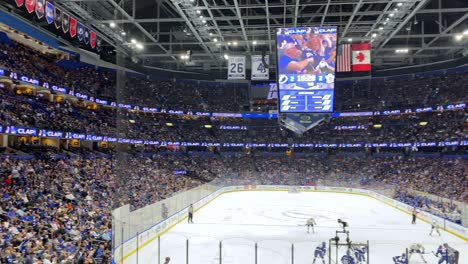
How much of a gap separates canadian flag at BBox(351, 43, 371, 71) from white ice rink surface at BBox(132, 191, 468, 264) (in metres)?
9.16

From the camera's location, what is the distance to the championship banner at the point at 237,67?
72.0 ft

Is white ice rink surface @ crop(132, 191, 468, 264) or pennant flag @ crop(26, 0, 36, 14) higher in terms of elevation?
pennant flag @ crop(26, 0, 36, 14)

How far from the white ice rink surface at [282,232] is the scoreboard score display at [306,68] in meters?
6.85

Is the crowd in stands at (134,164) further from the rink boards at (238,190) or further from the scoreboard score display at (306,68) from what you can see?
the scoreboard score display at (306,68)

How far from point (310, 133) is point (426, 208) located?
26.5 m

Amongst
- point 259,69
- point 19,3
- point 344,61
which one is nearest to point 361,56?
point 344,61

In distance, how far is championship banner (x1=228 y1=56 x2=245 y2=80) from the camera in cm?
2195

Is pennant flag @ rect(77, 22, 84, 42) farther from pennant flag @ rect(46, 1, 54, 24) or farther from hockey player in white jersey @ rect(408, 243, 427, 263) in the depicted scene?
hockey player in white jersey @ rect(408, 243, 427, 263)

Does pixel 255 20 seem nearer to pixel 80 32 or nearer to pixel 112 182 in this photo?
pixel 80 32

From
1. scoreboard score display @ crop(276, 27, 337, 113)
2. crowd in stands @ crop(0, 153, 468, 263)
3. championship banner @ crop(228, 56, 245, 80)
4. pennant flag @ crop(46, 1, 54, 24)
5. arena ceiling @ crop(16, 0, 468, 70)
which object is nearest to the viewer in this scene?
crowd in stands @ crop(0, 153, 468, 263)

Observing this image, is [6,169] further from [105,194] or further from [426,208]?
[426,208]

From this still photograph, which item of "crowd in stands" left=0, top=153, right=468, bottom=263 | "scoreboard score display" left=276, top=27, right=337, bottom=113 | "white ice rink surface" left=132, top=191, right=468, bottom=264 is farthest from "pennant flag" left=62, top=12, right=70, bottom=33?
"white ice rink surface" left=132, top=191, right=468, bottom=264

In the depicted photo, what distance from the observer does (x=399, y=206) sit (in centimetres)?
2831

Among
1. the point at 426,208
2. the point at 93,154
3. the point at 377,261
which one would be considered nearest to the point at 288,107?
the point at 377,261
